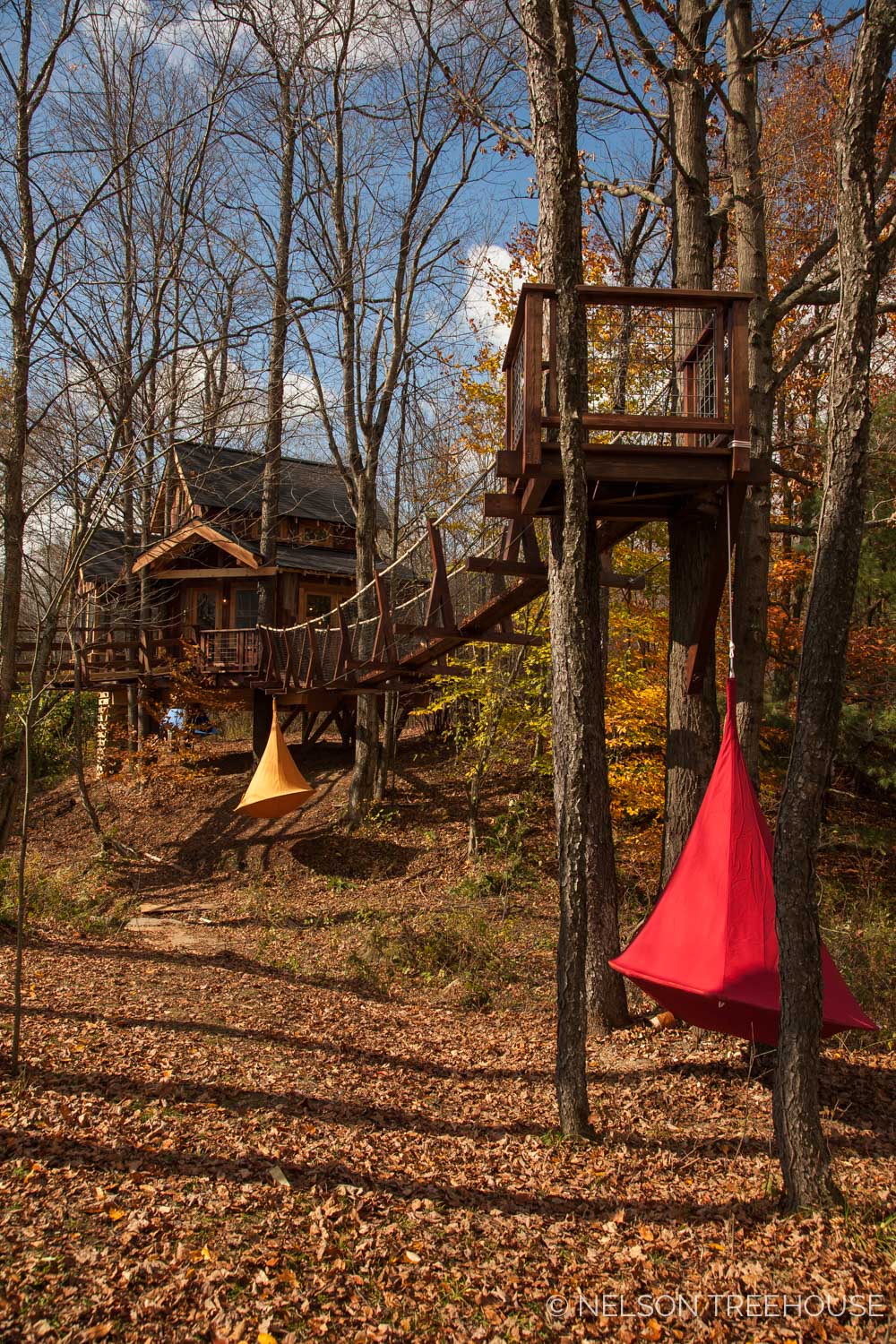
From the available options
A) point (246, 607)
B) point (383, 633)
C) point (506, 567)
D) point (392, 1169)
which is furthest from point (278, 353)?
point (392, 1169)

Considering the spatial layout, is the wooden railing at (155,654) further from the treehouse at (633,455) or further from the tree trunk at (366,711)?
the treehouse at (633,455)

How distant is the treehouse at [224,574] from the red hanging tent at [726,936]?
34.2 feet

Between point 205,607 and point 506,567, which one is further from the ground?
point 205,607

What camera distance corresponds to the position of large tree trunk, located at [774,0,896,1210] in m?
3.29

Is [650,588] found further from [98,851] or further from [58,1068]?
[98,851]

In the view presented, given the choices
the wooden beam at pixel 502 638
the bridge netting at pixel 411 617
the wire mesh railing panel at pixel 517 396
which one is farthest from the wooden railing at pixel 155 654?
the wire mesh railing panel at pixel 517 396

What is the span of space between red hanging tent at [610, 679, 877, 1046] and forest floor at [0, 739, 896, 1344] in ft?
2.10

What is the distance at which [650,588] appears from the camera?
32.2 feet

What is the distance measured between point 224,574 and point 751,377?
11.0 metres

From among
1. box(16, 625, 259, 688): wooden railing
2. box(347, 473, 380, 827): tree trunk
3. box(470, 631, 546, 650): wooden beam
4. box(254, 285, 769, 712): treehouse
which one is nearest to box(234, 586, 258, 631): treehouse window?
box(16, 625, 259, 688): wooden railing

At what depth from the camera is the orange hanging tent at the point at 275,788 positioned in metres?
9.68

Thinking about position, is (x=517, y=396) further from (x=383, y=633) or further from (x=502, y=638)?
(x=383, y=633)

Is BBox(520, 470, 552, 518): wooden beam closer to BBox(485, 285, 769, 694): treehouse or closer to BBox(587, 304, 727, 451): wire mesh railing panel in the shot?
BBox(485, 285, 769, 694): treehouse

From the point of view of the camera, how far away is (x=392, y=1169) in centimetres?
353
